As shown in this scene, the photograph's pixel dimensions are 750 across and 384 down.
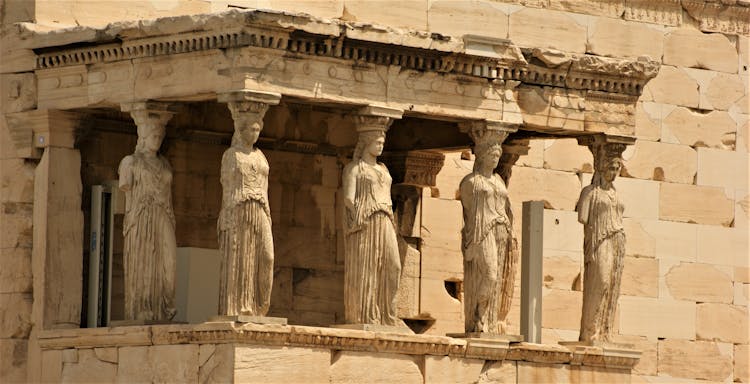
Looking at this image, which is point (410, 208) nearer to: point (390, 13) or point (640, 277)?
point (390, 13)

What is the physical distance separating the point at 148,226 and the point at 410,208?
3424mm

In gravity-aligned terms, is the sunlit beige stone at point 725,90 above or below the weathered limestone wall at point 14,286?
above

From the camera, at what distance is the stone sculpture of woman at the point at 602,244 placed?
20594 millimetres

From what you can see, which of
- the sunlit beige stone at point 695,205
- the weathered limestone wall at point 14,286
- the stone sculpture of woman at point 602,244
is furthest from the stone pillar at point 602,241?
the weathered limestone wall at point 14,286

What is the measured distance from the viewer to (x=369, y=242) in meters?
19.2

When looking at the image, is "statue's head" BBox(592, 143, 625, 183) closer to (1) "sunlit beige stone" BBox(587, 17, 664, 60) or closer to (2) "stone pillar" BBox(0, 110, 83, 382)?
(1) "sunlit beige stone" BBox(587, 17, 664, 60)

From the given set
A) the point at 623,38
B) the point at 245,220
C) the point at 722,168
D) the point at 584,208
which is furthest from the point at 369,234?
the point at 722,168

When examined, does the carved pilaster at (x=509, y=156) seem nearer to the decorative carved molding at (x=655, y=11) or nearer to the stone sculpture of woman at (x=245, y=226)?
the decorative carved molding at (x=655, y=11)

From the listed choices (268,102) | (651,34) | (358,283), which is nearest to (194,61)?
(268,102)

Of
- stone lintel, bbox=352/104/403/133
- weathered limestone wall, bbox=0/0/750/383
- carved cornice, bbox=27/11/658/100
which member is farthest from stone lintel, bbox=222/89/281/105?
weathered limestone wall, bbox=0/0/750/383

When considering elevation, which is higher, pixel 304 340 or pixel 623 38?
pixel 623 38

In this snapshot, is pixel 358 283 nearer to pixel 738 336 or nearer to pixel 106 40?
pixel 106 40

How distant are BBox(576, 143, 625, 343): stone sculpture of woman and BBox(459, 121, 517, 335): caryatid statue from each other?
32.6 inches

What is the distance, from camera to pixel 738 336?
23.8 meters
